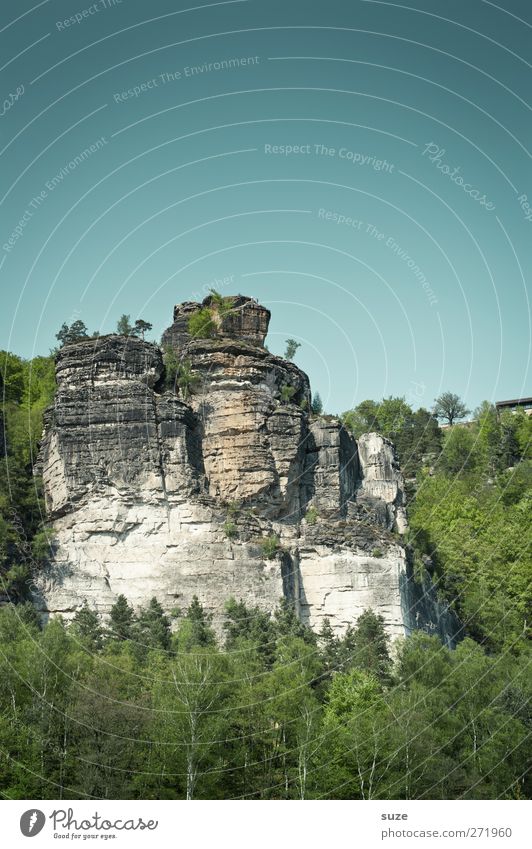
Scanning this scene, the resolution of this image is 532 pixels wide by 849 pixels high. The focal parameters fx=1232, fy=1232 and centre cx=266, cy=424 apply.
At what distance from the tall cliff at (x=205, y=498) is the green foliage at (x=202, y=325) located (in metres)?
1.38

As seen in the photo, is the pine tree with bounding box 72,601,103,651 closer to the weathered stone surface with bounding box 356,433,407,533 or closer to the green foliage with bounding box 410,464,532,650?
the weathered stone surface with bounding box 356,433,407,533

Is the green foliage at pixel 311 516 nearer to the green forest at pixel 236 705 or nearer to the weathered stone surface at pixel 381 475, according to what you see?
the weathered stone surface at pixel 381 475

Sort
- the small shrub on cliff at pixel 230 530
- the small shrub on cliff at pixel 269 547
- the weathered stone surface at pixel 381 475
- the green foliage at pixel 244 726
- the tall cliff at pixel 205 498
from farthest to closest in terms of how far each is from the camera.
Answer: the weathered stone surface at pixel 381 475, the small shrub on cliff at pixel 230 530, the small shrub on cliff at pixel 269 547, the tall cliff at pixel 205 498, the green foliage at pixel 244 726

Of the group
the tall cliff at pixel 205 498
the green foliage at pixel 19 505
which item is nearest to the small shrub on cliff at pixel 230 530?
the tall cliff at pixel 205 498

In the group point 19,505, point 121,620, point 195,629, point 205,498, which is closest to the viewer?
point 195,629

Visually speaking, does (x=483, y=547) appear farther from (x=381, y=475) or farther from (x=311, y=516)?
(x=311, y=516)

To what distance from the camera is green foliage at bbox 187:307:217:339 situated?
87.6 metres

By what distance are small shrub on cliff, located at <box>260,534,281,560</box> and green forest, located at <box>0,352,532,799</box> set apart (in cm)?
357
